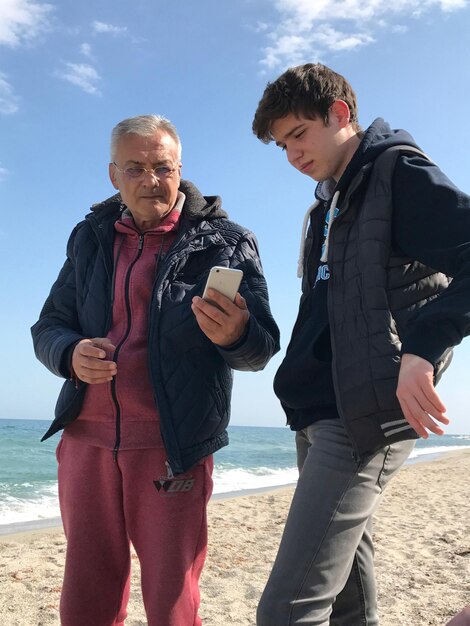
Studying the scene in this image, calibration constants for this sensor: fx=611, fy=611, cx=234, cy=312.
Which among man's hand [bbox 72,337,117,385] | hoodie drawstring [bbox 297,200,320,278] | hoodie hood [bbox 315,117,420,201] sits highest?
hoodie hood [bbox 315,117,420,201]

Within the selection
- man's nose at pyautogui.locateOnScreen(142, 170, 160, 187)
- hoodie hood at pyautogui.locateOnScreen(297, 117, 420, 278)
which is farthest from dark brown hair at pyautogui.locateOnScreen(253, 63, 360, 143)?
man's nose at pyautogui.locateOnScreen(142, 170, 160, 187)

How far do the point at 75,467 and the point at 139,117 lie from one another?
1.43 meters

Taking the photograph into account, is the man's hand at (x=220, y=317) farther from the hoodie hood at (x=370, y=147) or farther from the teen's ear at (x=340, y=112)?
the teen's ear at (x=340, y=112)

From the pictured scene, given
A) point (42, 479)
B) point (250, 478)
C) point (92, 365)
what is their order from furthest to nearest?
point (250, 478), point (42, 479), point (92, 365)

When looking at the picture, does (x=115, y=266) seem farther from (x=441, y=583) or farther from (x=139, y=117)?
(x=441, y=583)

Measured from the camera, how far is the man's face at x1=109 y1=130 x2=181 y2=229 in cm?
250

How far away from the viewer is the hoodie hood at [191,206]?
2.54m

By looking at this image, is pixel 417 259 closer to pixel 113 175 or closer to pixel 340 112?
pixel 340 112

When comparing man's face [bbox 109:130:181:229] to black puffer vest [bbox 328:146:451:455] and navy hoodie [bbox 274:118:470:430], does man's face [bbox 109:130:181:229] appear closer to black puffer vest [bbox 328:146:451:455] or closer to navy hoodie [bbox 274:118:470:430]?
navy hoodie [bbox 274:118:470:430]

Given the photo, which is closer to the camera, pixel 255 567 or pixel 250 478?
pixel 255 567

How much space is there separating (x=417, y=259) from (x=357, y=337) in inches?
11.9

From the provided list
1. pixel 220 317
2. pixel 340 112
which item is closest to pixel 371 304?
pixel 220 317

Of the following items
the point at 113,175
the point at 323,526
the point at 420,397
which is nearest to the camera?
the point at 420,397

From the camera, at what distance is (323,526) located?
6.00ft
